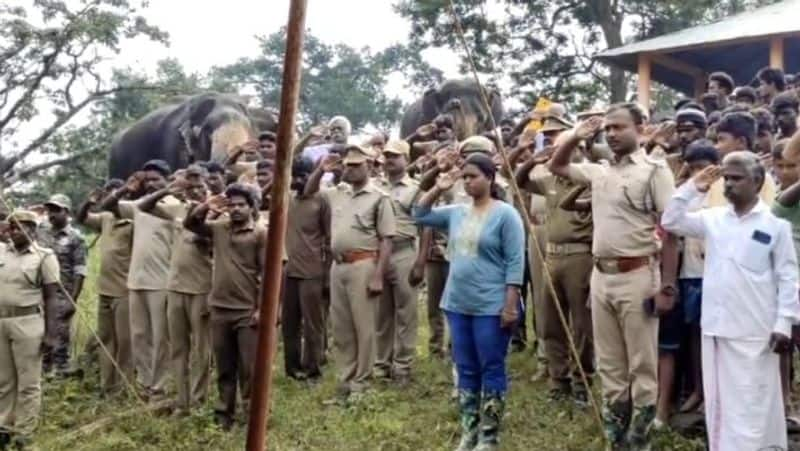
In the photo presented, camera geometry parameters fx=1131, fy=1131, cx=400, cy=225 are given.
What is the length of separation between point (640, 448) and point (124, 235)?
4.93 meters

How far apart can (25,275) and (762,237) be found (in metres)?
5.00

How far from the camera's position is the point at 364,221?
8.05m

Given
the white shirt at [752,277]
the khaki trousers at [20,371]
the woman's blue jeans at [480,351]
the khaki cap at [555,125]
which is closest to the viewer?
the white shirt at [752,277]

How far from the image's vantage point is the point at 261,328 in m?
2.44

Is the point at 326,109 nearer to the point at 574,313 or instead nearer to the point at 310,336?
the point at 310,336

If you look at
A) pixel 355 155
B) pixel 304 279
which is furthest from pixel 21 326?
pixel 355 155

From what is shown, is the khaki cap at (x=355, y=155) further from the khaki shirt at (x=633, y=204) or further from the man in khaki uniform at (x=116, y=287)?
the khaki shirt at (x=633, y=204)

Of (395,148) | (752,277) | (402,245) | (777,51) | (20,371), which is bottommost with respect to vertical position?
(20,371)

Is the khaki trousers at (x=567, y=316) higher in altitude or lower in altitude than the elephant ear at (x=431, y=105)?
lower

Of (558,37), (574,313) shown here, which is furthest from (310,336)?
(558,37)

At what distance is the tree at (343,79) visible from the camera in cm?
2525

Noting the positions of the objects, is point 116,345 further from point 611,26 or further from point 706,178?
point 611,26

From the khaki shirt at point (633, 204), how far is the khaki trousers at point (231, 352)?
2.64 metres

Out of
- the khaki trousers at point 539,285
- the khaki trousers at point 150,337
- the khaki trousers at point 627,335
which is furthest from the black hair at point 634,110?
the khaki trousers at point 150,337
